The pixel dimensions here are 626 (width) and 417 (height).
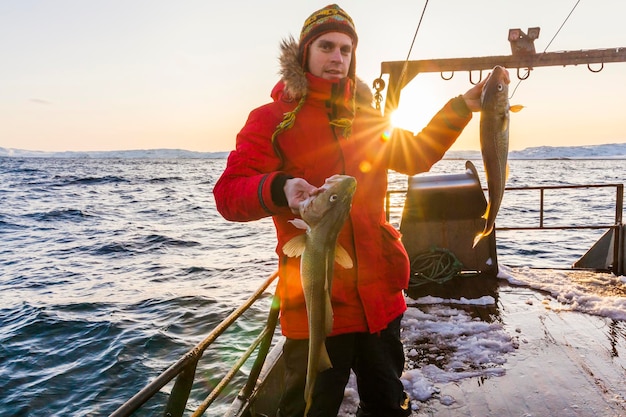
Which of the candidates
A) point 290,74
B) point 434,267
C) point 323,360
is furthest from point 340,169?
point 434,267

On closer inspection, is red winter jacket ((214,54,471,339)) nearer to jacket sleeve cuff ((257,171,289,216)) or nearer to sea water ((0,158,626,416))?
jacket sleeve cuff ((257,171,289,216))

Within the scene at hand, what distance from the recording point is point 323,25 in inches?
100

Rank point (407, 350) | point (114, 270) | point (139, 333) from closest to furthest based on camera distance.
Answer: point (407, 350) < point (139, 333) < point (114, 270)

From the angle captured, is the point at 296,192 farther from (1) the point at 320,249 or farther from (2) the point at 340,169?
(2) the point at 340,169

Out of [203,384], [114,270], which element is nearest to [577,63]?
[203,384]

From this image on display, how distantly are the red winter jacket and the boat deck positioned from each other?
6.56ft

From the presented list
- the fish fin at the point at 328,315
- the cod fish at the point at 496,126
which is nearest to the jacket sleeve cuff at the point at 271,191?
the fish fin at the point at 328,315

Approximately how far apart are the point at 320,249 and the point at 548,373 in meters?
3.89

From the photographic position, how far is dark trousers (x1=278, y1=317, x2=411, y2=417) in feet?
8.88

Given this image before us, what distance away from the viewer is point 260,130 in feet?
8.18

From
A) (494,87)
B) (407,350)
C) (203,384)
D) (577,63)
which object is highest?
(577,63)

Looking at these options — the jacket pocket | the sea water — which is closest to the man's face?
the jacket pocket

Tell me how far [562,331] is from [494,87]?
4.30 metres

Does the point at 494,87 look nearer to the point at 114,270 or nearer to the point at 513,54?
the point at 513,54
